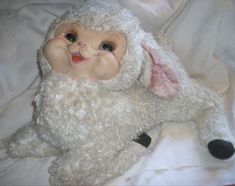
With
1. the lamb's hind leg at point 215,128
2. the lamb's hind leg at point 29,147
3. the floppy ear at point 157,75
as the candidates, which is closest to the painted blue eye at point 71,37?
the floppy ear at point 157,75

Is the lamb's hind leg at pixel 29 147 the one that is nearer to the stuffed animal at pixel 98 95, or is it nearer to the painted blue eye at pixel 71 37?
the stuffed animal at pixel 98 95

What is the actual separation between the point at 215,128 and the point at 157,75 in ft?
0.67

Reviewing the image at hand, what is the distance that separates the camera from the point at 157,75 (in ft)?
2.61

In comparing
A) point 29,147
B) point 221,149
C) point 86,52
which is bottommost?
point 29,147

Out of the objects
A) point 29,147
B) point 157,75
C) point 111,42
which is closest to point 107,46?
point 111,42

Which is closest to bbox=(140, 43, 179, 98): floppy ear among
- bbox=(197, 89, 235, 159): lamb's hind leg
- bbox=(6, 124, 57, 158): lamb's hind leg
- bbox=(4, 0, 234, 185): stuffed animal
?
bbox=(4, 0, 234, 185): stuffed animal

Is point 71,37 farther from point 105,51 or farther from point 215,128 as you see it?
point 215,128

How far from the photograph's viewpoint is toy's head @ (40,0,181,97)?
74 centimetres

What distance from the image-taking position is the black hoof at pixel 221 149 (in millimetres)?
819

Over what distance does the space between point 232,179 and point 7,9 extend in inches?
30.1

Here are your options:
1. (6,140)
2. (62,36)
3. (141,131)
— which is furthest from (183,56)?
(6,140)

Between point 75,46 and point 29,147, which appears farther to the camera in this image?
point 29,147

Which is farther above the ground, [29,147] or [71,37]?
[71,37]

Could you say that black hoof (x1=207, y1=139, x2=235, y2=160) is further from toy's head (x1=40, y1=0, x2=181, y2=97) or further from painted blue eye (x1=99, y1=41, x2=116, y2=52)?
painted blue eye (x1=99, y1=41, x2=116, y2=52)
